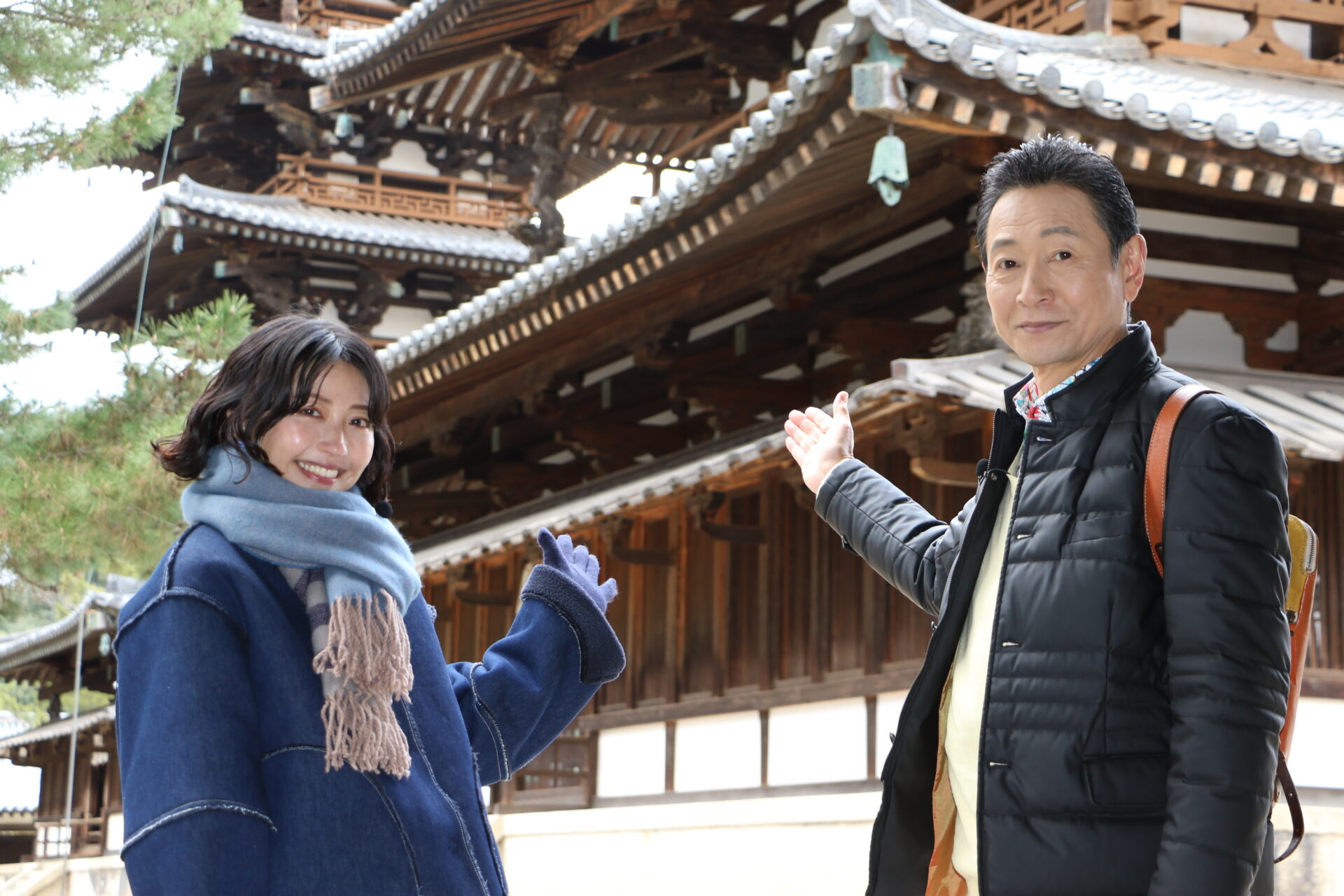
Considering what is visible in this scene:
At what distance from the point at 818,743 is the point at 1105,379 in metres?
5.96

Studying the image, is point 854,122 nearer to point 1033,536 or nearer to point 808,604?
point 808,604

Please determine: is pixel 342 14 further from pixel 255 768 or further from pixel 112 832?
pixel 255 768

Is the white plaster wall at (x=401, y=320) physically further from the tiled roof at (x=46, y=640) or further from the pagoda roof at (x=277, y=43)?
the tiled roof at (x=46, y=640)

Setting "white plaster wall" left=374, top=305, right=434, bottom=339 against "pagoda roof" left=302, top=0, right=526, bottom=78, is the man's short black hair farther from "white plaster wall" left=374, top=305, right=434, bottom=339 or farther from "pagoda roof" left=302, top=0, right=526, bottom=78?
"white plaster wall" left=374, top=305, right=434, bottom=339

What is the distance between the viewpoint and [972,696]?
2131 millimetres

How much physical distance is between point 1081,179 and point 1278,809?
355 centimetres

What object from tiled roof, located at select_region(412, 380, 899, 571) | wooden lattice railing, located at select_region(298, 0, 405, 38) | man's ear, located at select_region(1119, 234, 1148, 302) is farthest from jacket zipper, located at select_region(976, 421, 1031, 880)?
wooden lattice railing, located at select_region(298, 0, 405, 38)

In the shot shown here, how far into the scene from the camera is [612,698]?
9922 mm

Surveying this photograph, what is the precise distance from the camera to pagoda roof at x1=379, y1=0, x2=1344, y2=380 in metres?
5.86

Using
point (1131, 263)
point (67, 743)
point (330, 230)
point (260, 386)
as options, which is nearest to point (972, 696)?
point (1131, 263)

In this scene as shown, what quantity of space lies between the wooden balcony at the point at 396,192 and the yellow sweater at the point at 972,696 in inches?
661

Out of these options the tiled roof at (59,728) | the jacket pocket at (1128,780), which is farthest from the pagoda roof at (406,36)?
the jacket pocket at (1128,780)

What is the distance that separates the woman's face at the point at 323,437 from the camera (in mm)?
2332

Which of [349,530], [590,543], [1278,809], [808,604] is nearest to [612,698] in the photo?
[590,543]
